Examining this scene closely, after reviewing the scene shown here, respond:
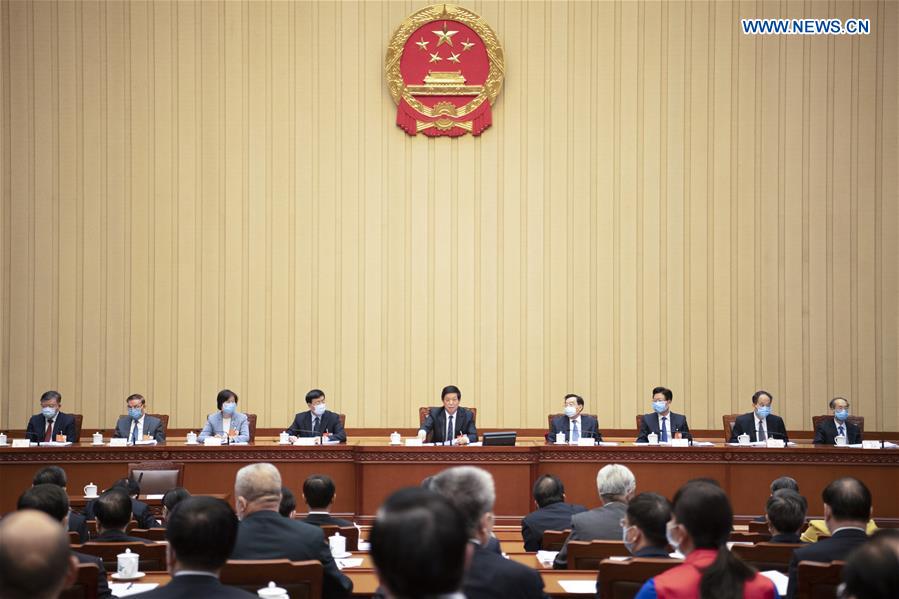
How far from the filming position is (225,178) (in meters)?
11.3

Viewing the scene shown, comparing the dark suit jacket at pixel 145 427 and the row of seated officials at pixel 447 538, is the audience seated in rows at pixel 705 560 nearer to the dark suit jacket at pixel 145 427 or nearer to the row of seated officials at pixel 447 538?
the row of seated officials at pixel 447 538

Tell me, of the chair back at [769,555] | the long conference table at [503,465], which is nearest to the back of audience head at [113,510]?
the chair back at [769,555]

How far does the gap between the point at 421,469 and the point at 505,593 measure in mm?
5549

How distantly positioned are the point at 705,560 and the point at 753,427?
273 inches

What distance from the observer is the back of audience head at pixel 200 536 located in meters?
2.45

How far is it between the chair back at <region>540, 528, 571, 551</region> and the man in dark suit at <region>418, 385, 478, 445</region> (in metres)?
→ 3.95

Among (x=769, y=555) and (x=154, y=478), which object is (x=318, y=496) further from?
Result: (x=154, y=478)

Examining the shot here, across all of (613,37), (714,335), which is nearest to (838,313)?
(714,335)

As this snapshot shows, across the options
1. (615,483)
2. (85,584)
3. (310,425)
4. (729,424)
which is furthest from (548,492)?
(729,424)

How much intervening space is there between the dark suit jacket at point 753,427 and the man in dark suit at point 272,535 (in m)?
6.44

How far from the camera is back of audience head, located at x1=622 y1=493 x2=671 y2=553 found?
3.34m

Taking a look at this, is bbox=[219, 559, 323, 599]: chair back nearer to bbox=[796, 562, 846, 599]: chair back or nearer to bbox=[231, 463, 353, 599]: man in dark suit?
bbox=[231, 463, 353, 599]: man in dark suit

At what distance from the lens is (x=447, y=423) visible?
29.4 feet

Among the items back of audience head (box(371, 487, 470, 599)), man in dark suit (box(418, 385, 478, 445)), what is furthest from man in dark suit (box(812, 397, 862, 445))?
back of audience head (box(371, 487, 470, 599))
